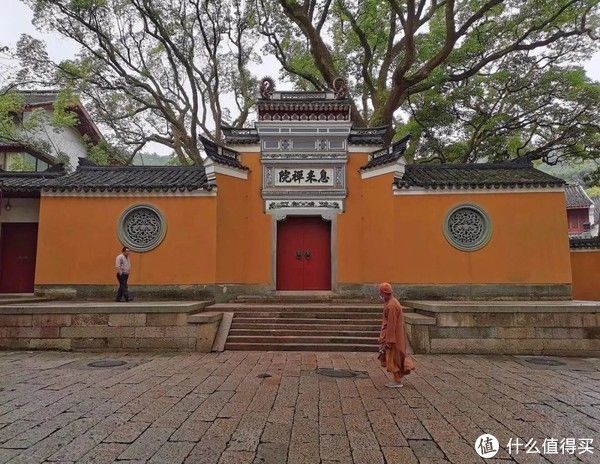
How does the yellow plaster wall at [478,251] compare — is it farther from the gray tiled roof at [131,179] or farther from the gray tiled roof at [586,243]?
the gray tiled roof at [131,179]

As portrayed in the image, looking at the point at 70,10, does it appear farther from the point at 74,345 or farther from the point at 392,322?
the point at 392,322

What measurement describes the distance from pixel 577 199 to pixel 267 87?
25.6 m

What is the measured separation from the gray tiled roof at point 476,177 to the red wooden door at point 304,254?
2.71m

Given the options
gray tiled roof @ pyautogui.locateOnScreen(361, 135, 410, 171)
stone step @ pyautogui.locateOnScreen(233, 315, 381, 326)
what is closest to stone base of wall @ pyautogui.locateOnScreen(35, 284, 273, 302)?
stone step @ pyautogui.locateOnScreen(233, 315, 381, 326)

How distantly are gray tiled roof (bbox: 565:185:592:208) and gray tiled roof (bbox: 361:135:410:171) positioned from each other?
22134 mm

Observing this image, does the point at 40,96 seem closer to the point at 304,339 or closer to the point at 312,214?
the point at 312,214

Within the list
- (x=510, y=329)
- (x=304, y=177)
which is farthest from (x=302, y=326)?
(x=304, y=177)

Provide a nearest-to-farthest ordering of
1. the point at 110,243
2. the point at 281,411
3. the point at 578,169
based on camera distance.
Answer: the point at 281,411 → the point at 110,243 → the point at 578,169

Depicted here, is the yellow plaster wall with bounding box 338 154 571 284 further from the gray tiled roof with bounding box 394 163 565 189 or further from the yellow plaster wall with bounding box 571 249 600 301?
the yellow plaster wall with bounding box 571 249 600 301

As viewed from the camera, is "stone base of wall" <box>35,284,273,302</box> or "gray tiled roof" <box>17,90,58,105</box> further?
"gray tiled roof" <box>17,90,58,105</box>

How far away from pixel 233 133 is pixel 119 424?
9.64 metres

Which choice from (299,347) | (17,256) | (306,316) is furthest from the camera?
(17,256)

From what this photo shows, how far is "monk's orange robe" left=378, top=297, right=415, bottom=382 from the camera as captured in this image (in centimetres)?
519

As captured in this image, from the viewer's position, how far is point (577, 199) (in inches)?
1075
